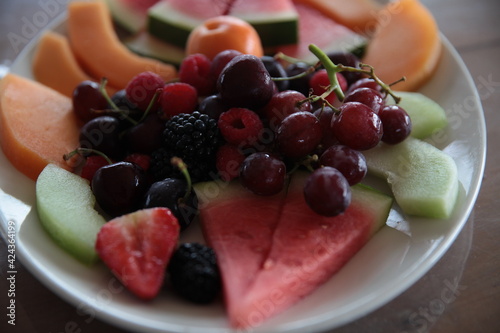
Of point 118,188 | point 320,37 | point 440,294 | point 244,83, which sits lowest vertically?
point 440,294

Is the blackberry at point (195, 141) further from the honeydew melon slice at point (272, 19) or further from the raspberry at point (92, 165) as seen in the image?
the honeydew melon slice at point (272, 19)

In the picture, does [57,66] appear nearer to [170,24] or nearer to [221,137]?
[170,24]

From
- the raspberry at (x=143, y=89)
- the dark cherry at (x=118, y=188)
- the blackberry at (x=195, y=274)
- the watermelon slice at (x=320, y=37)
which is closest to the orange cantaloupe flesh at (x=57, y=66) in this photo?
the raspberry at (x=143, y=89)

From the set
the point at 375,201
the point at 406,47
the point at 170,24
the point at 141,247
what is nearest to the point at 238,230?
the point at 141,247

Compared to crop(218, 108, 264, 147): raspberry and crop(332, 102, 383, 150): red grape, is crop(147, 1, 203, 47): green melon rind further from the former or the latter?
crop(332, 102, 383, 150): red grape

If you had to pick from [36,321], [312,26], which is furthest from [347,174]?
[312,26]
